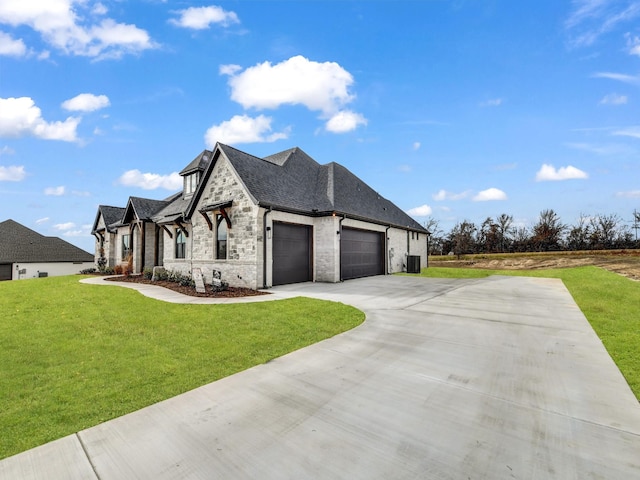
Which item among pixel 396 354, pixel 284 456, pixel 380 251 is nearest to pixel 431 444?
pixel 284 456

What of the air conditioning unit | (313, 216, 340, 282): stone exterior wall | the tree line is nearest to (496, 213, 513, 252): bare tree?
the tree line

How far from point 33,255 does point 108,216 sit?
14.1 m

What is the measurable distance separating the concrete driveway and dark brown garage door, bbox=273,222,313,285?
910 centimetres

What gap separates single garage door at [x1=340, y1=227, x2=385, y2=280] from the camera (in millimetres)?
16781

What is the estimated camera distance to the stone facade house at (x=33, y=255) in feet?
103

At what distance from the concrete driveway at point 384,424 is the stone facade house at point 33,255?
4245 centimetres

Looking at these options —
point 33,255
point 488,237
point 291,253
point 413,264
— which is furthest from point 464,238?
point 33,255

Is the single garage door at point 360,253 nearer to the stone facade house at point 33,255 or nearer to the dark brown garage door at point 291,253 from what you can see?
the dark brown garage door at point 291,253

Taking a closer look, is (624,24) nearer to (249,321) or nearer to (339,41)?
(339,41)

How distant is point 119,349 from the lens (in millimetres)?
5332

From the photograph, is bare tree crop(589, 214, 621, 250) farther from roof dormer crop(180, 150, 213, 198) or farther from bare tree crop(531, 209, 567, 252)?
roof dormer crop(180, 150, 213, 198)

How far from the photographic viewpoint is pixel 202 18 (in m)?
10.8

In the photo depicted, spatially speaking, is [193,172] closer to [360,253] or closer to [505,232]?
[360,253]

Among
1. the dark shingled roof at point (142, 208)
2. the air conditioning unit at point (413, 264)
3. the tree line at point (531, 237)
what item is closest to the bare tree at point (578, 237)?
the tree line at point (531, 237)
